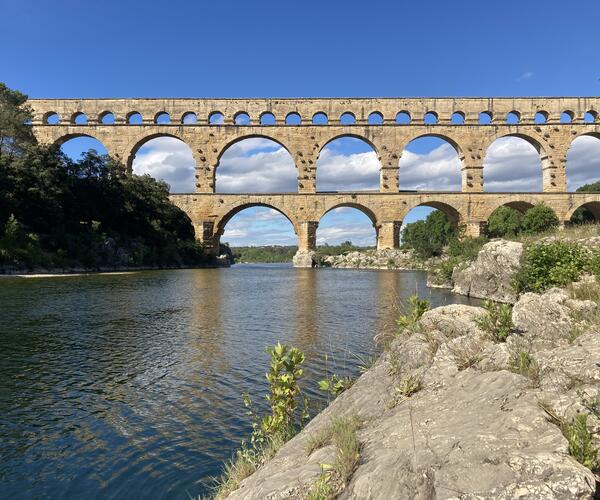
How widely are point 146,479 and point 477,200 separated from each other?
40.8 m

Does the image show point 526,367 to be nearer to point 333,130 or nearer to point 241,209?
point 241,209

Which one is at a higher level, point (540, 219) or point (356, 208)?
point (356, 208)

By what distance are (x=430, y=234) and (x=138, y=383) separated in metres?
50.8

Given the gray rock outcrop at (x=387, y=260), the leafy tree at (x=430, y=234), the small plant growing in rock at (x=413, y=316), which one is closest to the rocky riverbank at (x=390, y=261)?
the gray rock outcrop at (x=387, y=260)

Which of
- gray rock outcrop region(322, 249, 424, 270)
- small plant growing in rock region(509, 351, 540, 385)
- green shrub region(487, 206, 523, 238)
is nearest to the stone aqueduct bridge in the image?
gray rock outcrop region(322, 249, 424, 270)

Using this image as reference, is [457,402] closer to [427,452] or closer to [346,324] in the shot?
[427,452]

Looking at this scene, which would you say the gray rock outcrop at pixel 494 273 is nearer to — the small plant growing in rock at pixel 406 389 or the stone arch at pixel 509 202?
the small plant growing in rock at pixel 406 389

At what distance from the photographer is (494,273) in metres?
15.2

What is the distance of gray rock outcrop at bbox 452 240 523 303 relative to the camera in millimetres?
14047

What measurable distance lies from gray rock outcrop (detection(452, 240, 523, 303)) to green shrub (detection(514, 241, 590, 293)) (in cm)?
121

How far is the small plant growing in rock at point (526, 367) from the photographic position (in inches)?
103

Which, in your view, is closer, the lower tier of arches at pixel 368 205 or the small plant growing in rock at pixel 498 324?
the small plant growing in rock at pixel 498 324

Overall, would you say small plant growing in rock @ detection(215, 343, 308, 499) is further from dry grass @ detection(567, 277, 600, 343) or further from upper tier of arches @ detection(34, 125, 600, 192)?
upper tier of arches @ detection(34, 125, 600, 192)

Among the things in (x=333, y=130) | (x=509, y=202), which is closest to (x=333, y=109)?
(x=333, y=130)
